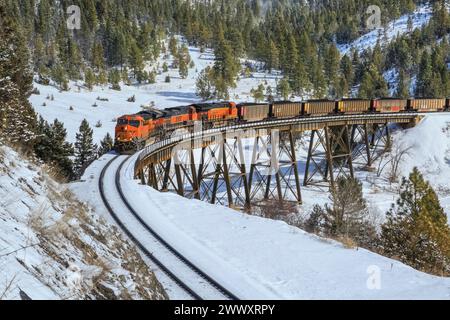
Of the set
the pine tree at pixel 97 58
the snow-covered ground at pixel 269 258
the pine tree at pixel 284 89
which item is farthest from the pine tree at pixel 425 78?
the snow-covered ground at pixel 269 258

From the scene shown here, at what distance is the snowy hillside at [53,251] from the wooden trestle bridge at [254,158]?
14.8 meters

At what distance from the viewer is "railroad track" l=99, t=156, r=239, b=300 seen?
11902 mm

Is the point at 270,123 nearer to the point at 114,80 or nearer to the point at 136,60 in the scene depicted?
the point at 114,80

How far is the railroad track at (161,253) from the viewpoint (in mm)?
11902

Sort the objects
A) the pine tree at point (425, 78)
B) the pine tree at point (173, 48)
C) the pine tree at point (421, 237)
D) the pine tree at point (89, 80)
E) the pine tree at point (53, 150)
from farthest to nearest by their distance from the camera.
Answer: the pine tree at point (173, 48) → the pine tree at point (425, 78) → the pine tree at point (89, 80) → the pine tree at point (53, 150) → the pine tree at point (421, 237)

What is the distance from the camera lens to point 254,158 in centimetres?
4641

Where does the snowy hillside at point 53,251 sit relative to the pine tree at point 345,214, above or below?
above

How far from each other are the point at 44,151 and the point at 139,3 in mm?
143564

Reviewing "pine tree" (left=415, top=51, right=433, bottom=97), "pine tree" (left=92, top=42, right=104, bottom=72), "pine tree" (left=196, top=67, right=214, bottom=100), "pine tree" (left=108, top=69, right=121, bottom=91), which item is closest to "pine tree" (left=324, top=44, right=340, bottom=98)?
"pine tree" (left=415, top=51, right=433, bottom=97)

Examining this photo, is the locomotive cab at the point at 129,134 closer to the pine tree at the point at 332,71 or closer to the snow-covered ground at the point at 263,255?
the snow-covered ground at the point at 263,255

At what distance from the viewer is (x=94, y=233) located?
11781mm

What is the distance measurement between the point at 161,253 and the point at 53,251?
6293mm

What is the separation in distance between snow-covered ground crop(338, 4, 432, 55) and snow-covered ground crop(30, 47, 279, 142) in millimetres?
46874
